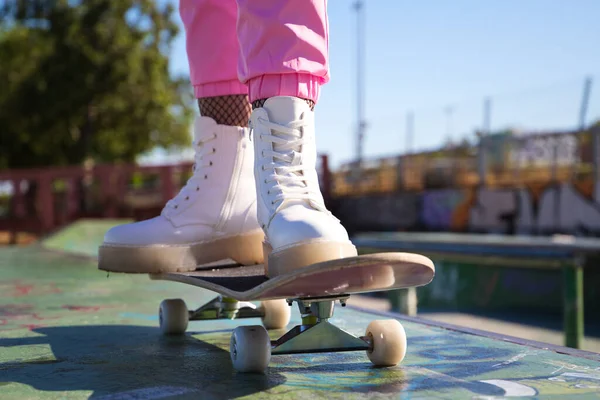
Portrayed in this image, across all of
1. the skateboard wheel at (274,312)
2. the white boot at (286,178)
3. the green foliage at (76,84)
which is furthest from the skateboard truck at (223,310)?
the green foliage at (76,84)

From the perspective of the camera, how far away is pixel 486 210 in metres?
13.7

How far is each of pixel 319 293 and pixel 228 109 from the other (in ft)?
2.49

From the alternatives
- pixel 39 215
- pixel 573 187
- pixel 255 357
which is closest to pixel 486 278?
pixel 573 187

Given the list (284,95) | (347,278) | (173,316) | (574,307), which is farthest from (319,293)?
(574,307)

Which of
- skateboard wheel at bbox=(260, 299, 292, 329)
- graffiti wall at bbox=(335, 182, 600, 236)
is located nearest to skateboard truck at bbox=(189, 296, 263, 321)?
skateboard wheel at bbox=(260, 299, 292, 329)

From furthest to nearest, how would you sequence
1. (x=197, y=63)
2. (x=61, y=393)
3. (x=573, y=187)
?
(x=573, y=187) < (x=197, y=63) < (x=61, y=393)

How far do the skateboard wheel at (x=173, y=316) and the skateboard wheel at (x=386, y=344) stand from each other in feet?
2.12

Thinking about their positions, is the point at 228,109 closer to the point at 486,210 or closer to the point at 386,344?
the point at 386,344

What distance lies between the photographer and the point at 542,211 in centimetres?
1234

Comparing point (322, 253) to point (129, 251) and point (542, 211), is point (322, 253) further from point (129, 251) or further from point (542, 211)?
point (542, 211)

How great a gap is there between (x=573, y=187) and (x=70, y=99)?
61.6 feet

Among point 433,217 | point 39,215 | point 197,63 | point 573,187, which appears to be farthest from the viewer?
point 433,217

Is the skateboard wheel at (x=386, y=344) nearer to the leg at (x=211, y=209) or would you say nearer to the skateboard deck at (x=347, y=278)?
the skateboard deck at (x=347, y=278)

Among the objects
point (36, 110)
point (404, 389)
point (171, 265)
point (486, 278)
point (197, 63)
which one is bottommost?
point (486, 278)
